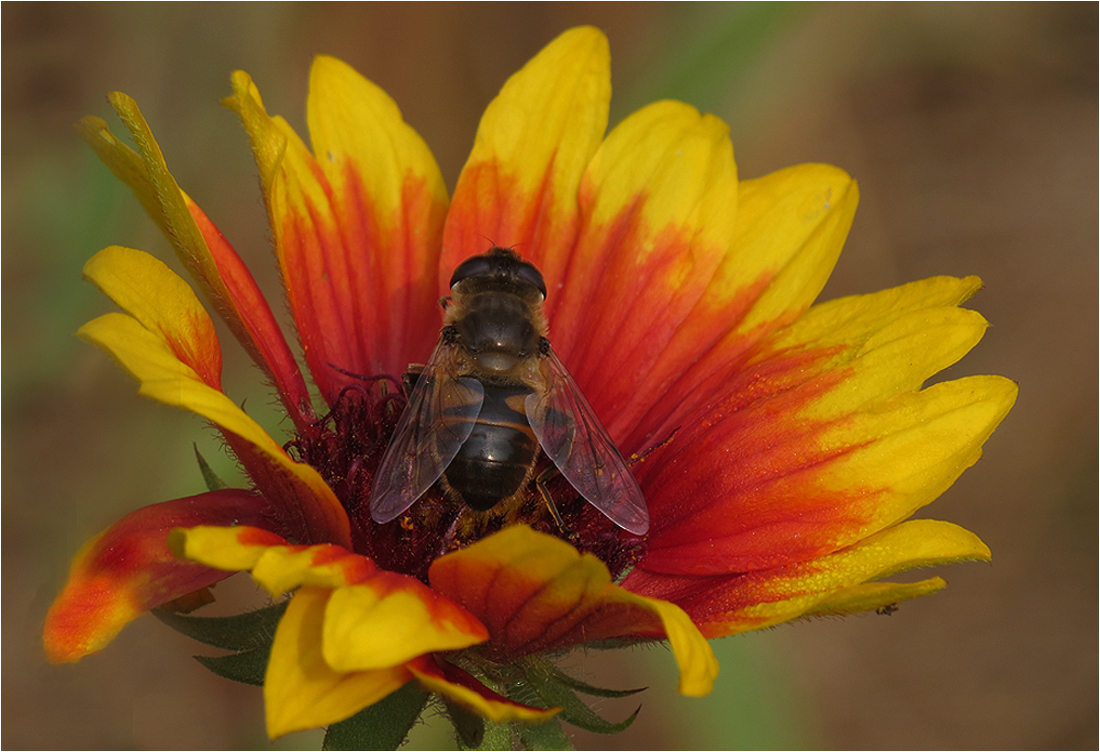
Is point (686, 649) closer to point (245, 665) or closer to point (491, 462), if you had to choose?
point (491, 462)

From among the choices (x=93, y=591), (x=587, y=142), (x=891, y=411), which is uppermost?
(x=587, y=142)

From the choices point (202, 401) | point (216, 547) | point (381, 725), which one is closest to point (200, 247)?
point (202, 401)

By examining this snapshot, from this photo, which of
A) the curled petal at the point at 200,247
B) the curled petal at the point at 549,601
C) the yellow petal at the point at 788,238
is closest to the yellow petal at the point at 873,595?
the curled petal at the point at 549,601

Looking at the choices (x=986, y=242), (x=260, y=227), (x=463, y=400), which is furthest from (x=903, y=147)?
(x=463, y=400)

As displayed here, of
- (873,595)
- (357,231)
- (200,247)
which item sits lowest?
(873,595)

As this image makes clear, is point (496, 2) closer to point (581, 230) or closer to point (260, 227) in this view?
point (260, 227)

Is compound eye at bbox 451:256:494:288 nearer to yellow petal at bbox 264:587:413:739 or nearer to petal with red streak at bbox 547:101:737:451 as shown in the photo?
petal with red streak at bbox 547:101:737:451
